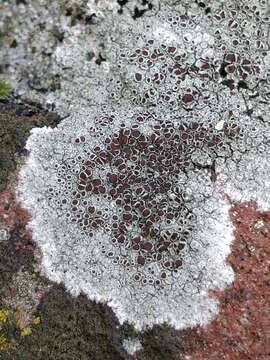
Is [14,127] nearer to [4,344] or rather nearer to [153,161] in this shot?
[153,161]

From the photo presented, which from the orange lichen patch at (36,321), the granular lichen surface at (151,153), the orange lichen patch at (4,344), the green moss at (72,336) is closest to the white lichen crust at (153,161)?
the granular lichen surface at (151,153)

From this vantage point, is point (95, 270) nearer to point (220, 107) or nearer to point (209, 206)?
point (209, 206)

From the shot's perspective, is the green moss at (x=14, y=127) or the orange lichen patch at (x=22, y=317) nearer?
the orange lichen patch at (x=22, y=317)

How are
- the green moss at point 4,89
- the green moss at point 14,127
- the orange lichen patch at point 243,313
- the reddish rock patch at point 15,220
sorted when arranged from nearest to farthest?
the orange lichen patch at point 243,313 → the reddish rock patch at point 15,220 → the green moss at point 14,127 → the green moss at point 4,89

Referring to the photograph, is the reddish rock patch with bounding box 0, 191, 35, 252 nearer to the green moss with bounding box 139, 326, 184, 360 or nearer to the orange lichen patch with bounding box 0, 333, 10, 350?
the orange lichen patch with bounding box 0, 333, 10, 350

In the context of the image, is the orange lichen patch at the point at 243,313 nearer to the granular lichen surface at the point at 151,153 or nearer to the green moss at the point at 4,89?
the granular lichen surface at the point at 151,153

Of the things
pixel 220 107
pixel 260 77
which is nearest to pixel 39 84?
pixel 220 107

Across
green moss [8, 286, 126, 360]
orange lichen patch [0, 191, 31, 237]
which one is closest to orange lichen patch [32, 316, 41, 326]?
green moss [8, 286, 126, 360]
